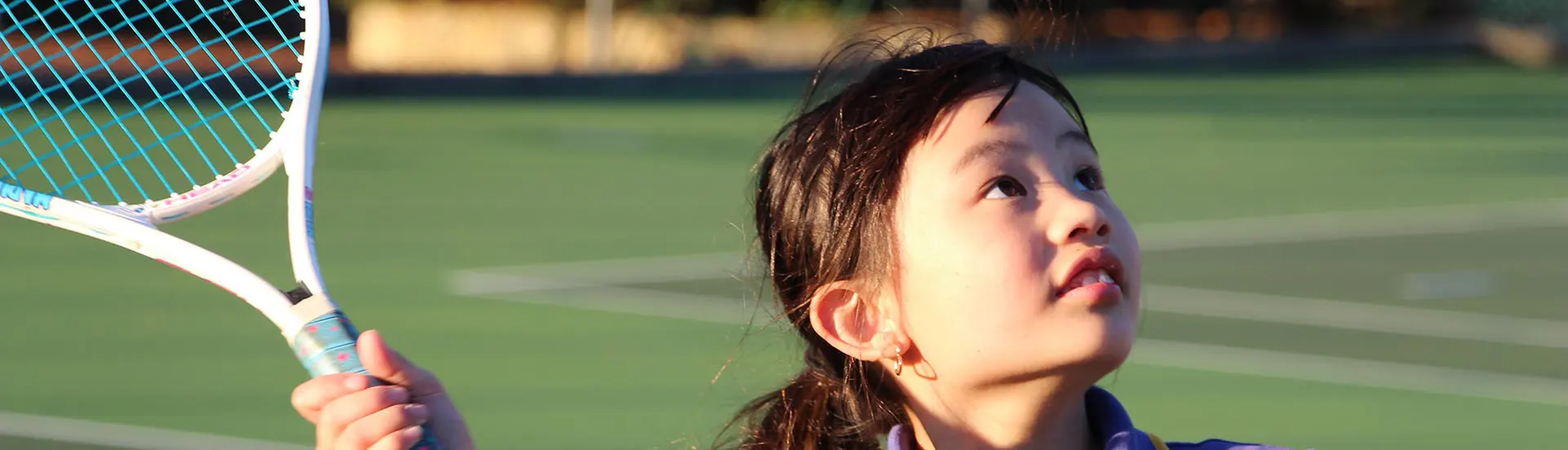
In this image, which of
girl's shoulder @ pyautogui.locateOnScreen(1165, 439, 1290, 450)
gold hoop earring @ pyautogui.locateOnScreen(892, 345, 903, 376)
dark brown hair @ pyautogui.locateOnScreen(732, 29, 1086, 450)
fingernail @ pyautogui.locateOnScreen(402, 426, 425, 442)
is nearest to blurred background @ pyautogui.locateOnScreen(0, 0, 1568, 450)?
dark brown hair @ pyautogui.locateOnScreen(732, 29, 1086, 450)

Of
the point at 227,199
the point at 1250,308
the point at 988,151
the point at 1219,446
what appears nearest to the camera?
the point at 988,151

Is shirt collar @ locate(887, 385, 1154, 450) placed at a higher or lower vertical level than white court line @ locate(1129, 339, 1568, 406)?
higher

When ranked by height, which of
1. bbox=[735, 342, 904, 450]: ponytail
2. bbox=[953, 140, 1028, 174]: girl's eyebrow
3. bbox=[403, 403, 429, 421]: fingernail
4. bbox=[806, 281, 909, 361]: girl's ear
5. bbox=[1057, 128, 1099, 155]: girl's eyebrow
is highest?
bbox=[1057, 128, 1099, 155]: girl's eyebrow

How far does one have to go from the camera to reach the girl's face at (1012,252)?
6.30 feet

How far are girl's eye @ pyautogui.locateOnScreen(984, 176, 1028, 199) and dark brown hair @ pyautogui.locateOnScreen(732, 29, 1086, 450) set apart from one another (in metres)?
0.10

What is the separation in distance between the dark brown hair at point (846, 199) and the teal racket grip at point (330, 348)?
1.51 ft

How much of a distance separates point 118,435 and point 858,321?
10.5 ft

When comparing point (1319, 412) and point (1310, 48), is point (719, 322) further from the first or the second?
point (1310, 48)

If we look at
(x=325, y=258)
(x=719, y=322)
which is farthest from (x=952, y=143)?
(x=325, y=258)

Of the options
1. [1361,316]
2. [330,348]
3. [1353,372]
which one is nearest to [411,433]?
[330,348]

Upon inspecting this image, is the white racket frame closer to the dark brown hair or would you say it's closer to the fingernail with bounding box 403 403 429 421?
the fingernail with bounding box 403 403 429 421

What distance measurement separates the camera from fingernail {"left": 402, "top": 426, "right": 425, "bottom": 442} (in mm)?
1751

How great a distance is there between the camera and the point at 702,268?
7.41m

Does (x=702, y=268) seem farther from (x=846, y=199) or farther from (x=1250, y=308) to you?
(x=846, y=199)
